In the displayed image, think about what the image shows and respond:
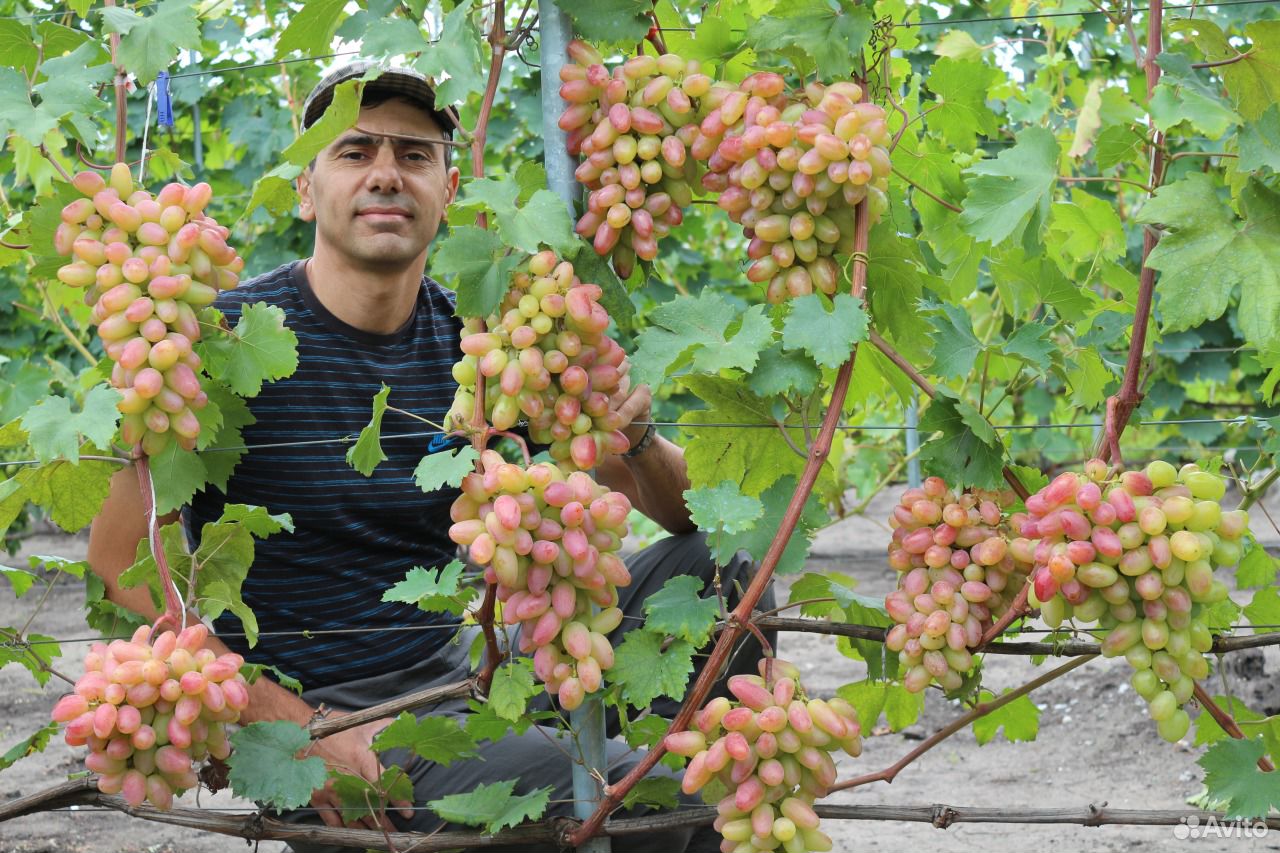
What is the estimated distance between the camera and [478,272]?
1311 mm

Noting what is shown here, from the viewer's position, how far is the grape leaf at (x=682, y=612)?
1338 mm

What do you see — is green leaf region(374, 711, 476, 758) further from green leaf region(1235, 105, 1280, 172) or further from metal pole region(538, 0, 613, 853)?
green leaf region(1235, 105, 1280, 172)

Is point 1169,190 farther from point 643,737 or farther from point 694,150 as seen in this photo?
point 643,737

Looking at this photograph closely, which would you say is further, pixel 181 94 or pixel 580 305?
pixel 181 94

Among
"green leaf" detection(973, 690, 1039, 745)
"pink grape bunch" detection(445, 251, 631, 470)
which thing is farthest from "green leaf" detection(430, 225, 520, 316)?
"green leaf" detection(973, 690, 1039, 745)

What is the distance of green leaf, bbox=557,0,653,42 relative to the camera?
4.54 ft

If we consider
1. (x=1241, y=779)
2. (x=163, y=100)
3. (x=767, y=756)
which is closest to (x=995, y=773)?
(x=1241, y=779)

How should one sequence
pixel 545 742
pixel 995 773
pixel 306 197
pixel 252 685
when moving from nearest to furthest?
1. pixel 252 685
2. pixel 545 742
3. pixel 306 197
4. pixel 995 773

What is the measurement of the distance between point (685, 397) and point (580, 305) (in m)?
5.40

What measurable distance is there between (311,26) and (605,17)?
313 mm

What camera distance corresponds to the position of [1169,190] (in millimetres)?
1256

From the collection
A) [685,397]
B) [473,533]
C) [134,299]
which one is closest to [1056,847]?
[473,533]

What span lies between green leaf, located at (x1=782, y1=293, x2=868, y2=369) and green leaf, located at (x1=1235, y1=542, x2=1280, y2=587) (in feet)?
2.90

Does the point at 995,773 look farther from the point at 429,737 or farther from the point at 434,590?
the point at 434,590
